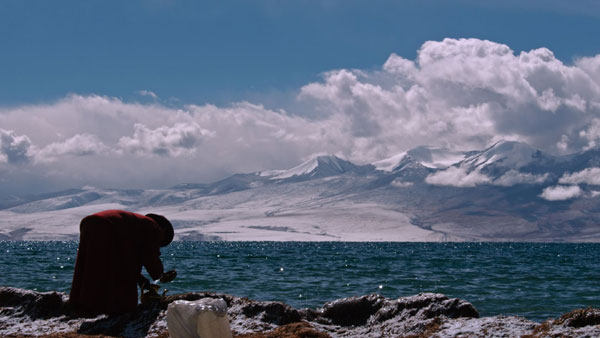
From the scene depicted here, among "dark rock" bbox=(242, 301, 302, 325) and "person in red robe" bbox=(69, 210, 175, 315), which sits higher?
"person in red robe" bbox=(69, 210, 175, 315)

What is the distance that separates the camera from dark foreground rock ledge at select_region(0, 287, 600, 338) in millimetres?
8047

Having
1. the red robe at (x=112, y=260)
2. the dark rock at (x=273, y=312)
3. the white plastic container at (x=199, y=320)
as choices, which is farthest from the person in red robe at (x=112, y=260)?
the white plastic container at (x=199, y=320)

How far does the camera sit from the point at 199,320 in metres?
7.54

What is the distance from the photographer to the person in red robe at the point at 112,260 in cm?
952

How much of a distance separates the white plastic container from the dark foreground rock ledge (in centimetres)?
112

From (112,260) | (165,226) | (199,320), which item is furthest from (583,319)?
(112,260)

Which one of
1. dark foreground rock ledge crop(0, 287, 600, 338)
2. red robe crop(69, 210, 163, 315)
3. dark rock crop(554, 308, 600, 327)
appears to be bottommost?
dark foreground rock ledge crop(0, 287, 600, 338)

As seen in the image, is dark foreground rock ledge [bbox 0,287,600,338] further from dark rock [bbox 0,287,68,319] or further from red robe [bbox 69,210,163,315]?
red robe [bbox 69,210,163,315]

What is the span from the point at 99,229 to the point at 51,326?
189cm

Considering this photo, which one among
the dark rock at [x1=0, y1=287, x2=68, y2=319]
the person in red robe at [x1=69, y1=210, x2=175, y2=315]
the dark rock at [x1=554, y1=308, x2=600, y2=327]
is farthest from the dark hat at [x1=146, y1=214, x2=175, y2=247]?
the dark rock at [x1=554, y1=308, x2=600, y2=327]

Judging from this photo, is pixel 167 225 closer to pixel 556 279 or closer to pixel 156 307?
Result: pixel 156 307

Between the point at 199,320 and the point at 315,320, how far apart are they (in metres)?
3.04

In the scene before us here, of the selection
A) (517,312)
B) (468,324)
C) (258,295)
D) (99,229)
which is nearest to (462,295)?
(517,312)

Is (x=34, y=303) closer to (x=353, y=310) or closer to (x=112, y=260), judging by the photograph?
(x=112, y=260)
